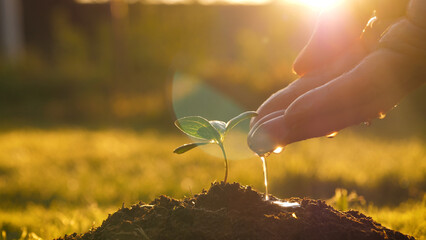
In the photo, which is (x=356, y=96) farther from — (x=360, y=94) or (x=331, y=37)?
(x=331, y=37)

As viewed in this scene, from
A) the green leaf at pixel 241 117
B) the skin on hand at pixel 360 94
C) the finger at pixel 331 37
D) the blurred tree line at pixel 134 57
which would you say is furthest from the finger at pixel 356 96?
the blurred tree line at pixel 134 57

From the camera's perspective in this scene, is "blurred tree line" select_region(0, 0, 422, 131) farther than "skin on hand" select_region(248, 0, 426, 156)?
Yes

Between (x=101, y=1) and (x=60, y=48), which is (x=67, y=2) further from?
(x=60, y=48)

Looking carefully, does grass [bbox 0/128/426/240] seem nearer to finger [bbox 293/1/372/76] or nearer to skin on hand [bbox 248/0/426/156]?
finger [bbox 293/1/372/76]

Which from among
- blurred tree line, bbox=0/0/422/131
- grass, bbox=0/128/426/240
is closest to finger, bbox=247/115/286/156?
grass, bbox=0/128/426/240

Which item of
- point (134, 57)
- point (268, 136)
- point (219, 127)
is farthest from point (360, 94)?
point (134, 57)

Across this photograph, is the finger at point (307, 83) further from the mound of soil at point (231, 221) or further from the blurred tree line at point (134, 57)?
the blurred tree line at point (134, 57)
